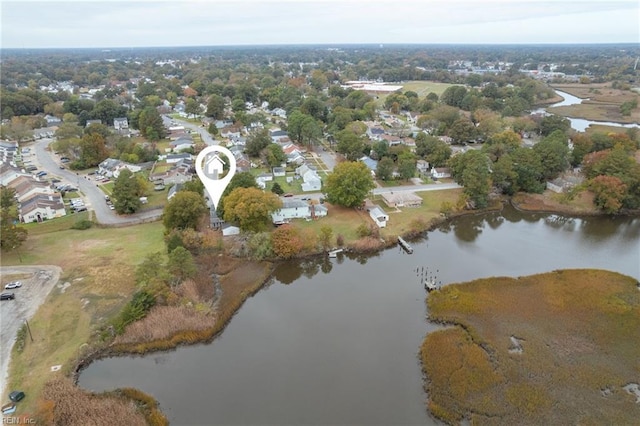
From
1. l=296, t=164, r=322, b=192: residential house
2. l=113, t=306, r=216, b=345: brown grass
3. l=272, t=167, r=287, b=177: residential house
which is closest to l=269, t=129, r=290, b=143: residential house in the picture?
l=272, t=167, r=287, b=177: residential house

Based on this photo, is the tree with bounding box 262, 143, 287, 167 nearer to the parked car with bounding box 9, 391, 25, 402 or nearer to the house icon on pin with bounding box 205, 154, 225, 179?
the house icon on pin with bounding box 205, 154, 225, 179

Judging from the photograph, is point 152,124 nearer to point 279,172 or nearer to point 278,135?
point 278,135

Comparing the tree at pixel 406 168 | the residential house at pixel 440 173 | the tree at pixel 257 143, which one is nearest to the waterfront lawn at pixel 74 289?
A: the tree at pixel 257 143

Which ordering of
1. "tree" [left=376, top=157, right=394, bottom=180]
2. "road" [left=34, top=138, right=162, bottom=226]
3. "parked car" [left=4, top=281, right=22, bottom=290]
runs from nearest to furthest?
"parked car" [left=4, top=281, right=22, bottom=290]
"road" [left=34, top=138, right=162, bottom=226]
"tree" [left=376, top=157, right=394, bottom=180]

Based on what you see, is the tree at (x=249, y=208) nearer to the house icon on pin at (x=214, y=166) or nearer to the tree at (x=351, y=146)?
the house icon on pin at (x=214, y=166)

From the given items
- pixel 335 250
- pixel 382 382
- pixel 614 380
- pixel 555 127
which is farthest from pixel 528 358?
pixel 555 127

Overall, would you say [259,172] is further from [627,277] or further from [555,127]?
[555,127]

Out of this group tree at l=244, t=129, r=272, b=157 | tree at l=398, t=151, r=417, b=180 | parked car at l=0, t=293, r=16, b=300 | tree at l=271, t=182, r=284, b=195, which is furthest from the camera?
tree at l=244, t=129, r=272, b=157
